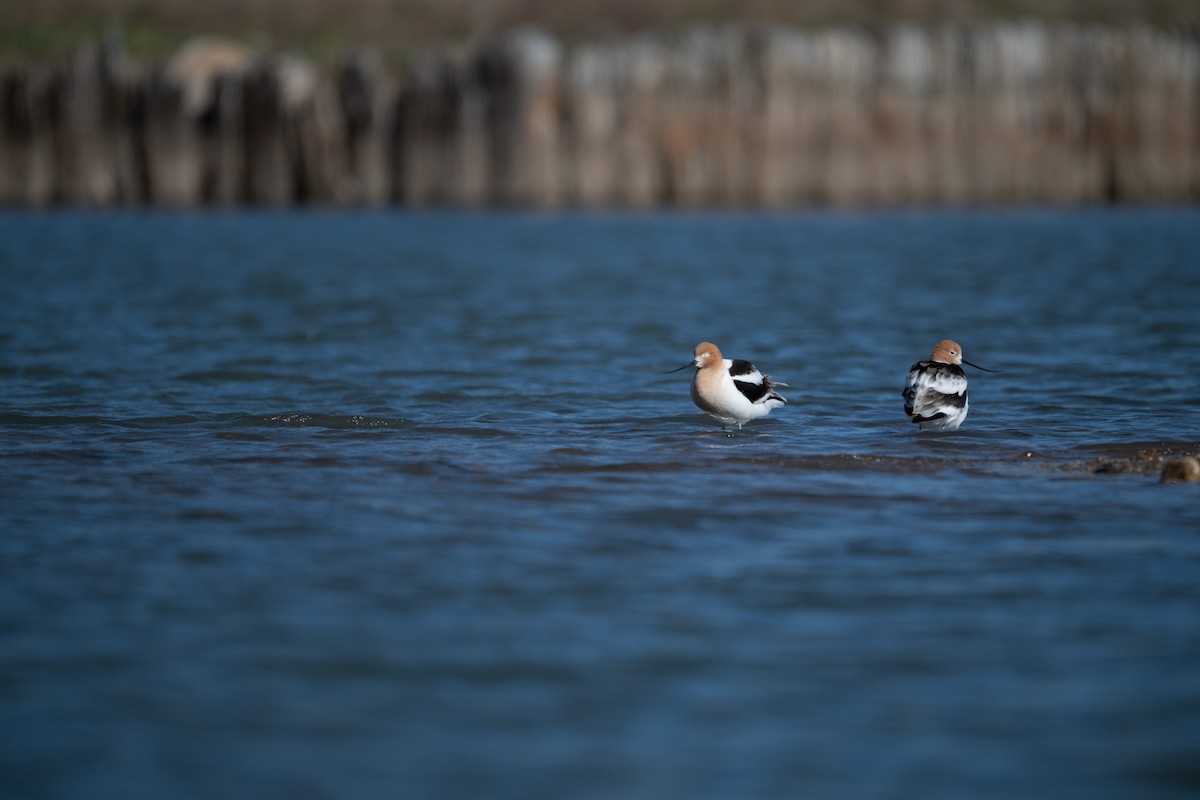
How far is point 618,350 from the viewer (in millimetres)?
15938

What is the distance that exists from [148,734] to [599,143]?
2855 centimetres

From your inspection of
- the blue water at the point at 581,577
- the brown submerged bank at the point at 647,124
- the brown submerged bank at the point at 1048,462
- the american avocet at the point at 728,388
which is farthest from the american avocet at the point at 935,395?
the brown submerged bank at the point at 647,124

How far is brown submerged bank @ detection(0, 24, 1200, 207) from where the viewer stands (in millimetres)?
32594

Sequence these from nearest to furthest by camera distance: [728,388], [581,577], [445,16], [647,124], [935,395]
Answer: [581,577] → [935,395] → [728,388] → [647,124] → [445,16]

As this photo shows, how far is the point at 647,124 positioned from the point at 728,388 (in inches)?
915

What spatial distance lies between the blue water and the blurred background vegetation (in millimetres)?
36900

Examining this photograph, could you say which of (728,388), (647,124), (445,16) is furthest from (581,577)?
(445,16)

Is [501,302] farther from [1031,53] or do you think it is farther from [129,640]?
[1031,53]

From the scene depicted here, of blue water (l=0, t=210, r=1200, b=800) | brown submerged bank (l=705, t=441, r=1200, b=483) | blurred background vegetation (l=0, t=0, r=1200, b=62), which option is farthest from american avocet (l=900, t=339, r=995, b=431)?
blurred background vegetation (l=0, t=0, r=1200, b=62)

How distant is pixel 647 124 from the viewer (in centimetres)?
3266

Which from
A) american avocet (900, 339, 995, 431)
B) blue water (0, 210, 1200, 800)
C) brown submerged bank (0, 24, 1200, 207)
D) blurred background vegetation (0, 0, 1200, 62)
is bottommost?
blue water (0, 210, 1200, 800)

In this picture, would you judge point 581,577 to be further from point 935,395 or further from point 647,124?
point 647,124

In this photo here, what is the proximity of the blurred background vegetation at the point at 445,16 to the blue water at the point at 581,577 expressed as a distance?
121 ft

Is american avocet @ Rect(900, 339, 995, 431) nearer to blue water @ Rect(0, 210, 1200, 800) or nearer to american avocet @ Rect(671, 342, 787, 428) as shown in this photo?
blue water @ Rect(0, 210, 1200, 800)
